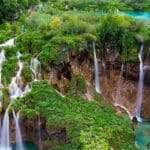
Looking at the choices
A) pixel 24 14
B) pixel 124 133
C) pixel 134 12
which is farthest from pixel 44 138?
pixel 134 12

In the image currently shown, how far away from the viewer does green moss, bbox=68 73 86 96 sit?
2198cm

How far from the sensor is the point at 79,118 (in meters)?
19.4

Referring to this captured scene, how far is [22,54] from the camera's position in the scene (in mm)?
22859

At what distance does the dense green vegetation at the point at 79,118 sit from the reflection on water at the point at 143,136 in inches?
44.7

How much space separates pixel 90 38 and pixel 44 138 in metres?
6.31

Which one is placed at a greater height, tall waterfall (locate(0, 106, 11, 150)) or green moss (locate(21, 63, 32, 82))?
green moss (locate(21, 63, 32, 82))

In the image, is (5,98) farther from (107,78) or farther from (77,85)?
(107,78)

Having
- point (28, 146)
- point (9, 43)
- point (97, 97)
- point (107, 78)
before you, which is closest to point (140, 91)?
point (107, 78)

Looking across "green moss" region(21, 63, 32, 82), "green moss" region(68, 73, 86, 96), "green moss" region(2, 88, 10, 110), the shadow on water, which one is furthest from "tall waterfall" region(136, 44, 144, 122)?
"green moss" region(2, 88, 10, 110)

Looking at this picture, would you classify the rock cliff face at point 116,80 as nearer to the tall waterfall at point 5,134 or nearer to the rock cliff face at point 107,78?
the rock cliff face at point 107,78

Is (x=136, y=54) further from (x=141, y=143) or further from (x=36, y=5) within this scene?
Result: (x=36, y=5)

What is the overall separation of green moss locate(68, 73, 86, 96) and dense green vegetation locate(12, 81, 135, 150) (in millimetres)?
532

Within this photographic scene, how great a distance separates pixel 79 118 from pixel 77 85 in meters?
3.14

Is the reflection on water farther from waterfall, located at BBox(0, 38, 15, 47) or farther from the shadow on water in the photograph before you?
waterfall, located at BBox(0, 38, 15, 47)
